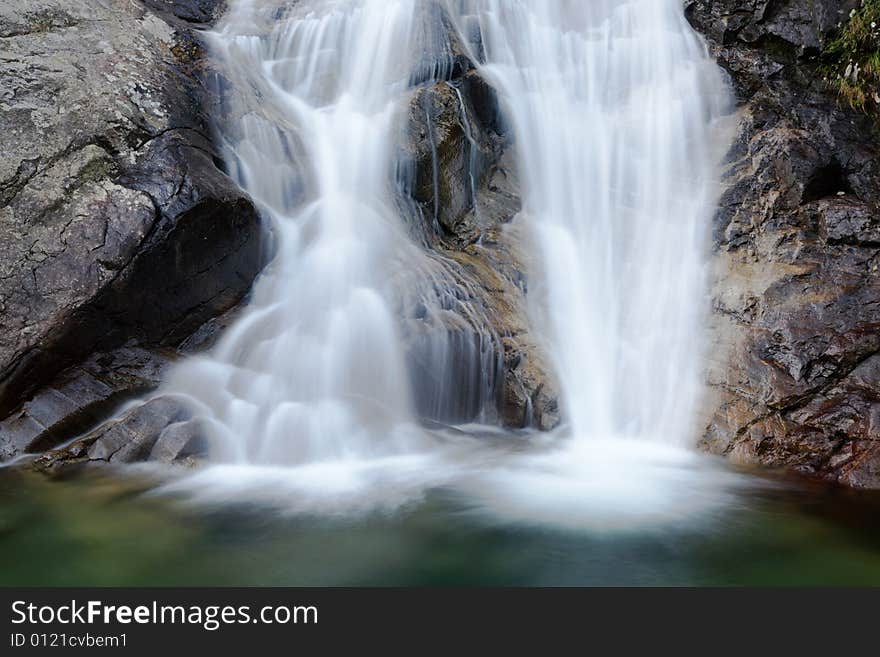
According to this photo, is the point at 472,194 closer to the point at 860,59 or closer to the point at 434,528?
the point at 860,59

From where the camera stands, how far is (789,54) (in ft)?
29.6

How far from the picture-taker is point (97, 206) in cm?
678

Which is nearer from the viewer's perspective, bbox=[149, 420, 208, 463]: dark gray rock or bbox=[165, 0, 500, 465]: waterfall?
bbox=[149, 420, 208, 463]: dark gray rock

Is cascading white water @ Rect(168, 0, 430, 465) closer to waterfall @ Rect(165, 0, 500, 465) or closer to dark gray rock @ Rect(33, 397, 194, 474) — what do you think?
waterfall @ Rect(165, 0, 500, 465)

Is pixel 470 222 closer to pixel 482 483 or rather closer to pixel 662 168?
pixel 662 168

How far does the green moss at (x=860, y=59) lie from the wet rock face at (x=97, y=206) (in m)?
7.71

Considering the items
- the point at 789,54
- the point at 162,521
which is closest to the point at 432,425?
the point at 162,521

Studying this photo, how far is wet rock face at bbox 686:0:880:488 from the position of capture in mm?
6508

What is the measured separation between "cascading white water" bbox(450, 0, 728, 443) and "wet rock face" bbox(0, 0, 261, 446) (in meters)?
4.08

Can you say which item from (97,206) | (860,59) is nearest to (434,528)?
(97,206)

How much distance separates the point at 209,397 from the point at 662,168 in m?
6.64

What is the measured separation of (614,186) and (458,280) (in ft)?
9.74

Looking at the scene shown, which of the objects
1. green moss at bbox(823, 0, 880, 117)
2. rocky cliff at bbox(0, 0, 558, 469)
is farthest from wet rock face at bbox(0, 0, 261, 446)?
green moss at bbox(823, 0, 880, 117)

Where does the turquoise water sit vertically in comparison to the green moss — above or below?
below
